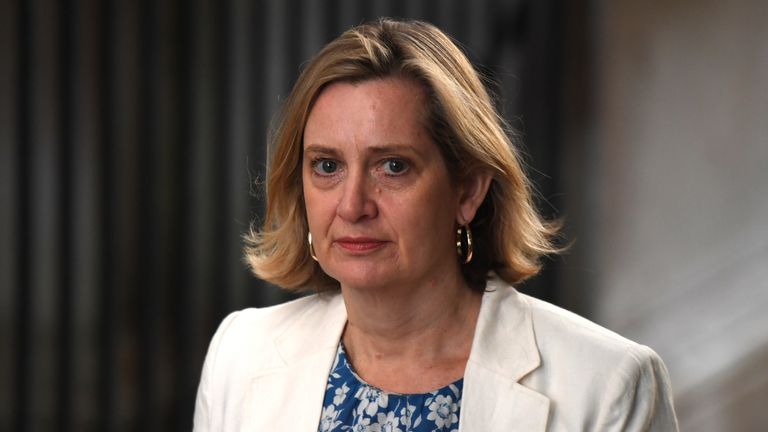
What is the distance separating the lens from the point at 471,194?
8.14 ft

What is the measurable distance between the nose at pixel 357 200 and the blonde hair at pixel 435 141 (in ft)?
0.58

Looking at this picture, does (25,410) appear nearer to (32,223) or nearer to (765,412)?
(32,223)

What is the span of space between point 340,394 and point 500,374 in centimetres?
34

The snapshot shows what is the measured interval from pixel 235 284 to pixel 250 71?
2.53ft

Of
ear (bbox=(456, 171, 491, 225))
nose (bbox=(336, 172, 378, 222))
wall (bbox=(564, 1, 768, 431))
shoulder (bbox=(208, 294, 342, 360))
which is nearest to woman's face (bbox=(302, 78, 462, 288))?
nose (bbox=(336, 172, 378, 222))

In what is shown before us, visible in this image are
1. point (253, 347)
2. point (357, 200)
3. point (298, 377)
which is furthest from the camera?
point (253, 347)

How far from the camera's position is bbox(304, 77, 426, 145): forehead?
2.30 m

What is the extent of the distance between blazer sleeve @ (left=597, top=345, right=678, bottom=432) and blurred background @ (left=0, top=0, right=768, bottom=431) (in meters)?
1.92

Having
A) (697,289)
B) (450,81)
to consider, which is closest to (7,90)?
(450,81)

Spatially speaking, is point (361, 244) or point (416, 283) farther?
point (416, 283)

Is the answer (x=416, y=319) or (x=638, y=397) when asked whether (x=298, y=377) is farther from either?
(x=638, y=397)

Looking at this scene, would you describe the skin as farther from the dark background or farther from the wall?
the wall

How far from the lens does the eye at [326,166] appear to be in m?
2.35

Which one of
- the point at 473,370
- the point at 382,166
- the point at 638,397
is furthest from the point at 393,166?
the point at 638,397
